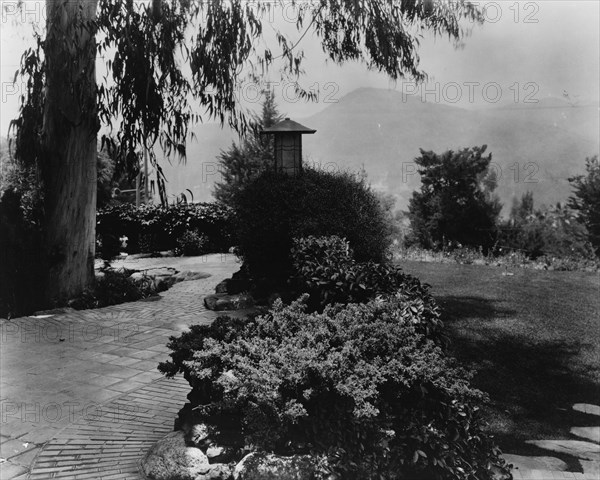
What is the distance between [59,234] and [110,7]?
133 inches

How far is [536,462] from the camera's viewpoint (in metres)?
3.84

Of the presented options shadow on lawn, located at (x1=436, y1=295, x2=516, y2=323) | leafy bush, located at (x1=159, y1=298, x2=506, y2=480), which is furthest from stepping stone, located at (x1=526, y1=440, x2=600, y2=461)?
shadow on lawn, located at (x1=436, y1=295, x2=516, y2=323)

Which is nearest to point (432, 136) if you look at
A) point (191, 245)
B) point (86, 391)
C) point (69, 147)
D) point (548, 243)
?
point (548, 243)

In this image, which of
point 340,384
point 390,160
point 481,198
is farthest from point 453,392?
point 390,160

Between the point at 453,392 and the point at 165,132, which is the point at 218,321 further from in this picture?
the point at 165,132

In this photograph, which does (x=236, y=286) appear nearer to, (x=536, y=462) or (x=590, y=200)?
(x=536, y=462)

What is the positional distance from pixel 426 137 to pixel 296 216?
149199 millimetres

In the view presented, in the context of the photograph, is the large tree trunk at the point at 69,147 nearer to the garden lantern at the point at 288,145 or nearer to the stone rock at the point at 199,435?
the garden lantern at the point at 288,145

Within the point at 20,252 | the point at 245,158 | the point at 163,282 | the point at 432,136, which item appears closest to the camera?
the point at 20,252

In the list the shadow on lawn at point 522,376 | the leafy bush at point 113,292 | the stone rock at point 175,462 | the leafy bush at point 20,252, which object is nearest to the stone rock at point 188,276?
the leafy bush at point 113,292

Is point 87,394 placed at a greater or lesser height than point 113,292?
lesser

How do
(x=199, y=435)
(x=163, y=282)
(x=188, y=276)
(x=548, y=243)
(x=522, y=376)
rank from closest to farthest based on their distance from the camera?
(x=199, y=435), (x=522, y=376), (x=163, y=282), (x=188, y=276), (x=548, y=243)

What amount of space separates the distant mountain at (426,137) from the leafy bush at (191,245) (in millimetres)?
97388

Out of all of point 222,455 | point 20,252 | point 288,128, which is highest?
point 288,128
